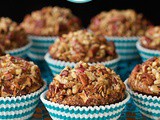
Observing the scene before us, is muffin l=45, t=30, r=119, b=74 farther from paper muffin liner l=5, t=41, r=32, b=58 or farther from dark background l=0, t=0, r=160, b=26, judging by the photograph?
dark background l=0, t=0, r=160, b=26

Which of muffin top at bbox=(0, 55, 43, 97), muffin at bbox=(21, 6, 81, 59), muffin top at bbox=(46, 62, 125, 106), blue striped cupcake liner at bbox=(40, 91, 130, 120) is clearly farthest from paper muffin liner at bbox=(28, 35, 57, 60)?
blue striped cupcake liner at bbox=(40, 91, 130, 120)

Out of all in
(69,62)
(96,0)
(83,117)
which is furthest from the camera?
(96,0)

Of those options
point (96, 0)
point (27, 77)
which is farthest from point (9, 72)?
point (96, 0)

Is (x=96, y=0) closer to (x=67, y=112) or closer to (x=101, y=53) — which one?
(x=101, y=53)

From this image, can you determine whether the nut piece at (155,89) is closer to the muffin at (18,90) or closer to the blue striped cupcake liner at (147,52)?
the muffin at (18,90)

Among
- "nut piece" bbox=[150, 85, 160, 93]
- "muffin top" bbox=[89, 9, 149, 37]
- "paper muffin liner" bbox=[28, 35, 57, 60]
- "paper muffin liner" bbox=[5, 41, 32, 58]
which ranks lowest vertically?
"paper muffin liner" bbox=[28, 35, 57, 60]
